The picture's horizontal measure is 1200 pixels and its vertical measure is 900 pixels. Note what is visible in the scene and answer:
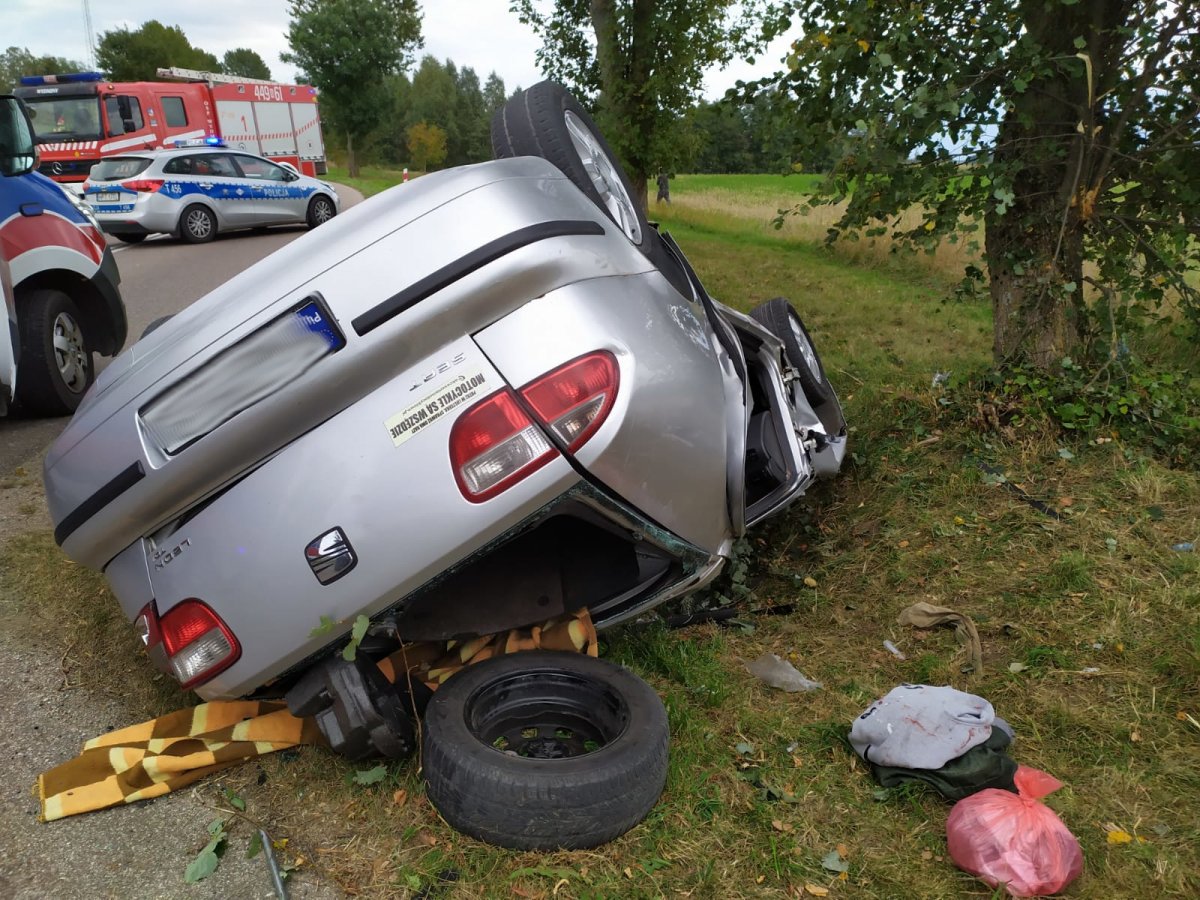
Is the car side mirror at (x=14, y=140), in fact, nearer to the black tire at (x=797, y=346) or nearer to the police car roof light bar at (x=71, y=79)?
the black tire at (x=797, y=346)

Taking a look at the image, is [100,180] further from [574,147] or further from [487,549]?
[487,549]

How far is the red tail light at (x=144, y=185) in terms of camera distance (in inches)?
547

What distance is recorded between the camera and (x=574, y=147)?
3.20 metres

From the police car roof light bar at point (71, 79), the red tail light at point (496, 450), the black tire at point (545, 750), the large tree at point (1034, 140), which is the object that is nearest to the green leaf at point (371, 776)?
the black tire at point (545, 750)

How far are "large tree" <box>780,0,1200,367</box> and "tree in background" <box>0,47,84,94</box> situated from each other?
63678mm

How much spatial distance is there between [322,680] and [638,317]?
1313 mm

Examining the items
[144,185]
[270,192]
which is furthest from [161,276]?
[270,192]

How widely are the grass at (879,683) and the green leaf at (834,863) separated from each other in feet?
0.06

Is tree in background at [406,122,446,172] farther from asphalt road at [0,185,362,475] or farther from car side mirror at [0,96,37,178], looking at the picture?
car side mirror at [0,96,37,178]

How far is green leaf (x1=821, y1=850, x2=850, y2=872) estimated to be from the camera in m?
2.19

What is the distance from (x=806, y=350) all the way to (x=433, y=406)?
2911 mm

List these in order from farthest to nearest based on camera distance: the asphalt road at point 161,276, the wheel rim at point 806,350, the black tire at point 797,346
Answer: the asphalt road at point 161,276 < the wheel rim at point 806,350 < the black tire at point 797,346

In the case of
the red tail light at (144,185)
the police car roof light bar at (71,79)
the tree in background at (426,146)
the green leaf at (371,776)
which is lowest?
the green leaf at (371,776)

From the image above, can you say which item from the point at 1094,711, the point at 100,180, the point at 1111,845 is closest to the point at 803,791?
→ the point at 1111,845
